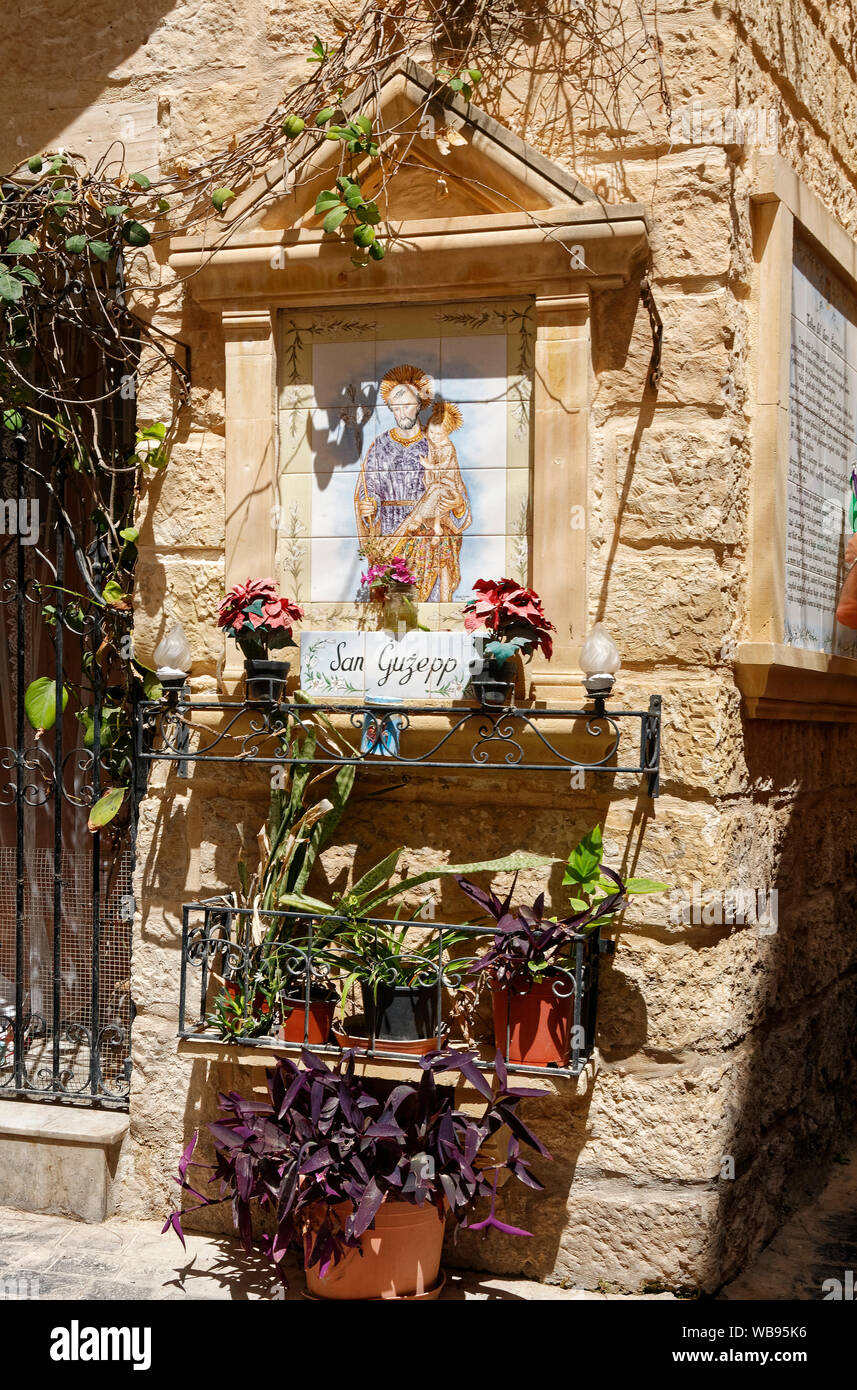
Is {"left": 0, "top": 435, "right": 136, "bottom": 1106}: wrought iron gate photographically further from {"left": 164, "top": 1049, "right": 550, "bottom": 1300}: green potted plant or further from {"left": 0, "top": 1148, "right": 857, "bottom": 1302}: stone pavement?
{"left": 164, "top": 1049, "right": 550, "bottom": 1300}: green potted plant

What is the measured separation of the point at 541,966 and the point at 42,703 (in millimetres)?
1937

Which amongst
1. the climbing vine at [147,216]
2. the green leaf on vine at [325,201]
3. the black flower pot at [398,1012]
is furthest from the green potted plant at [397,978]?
the green leaf on vine at [325,201]

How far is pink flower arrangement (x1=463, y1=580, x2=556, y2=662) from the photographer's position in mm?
3305

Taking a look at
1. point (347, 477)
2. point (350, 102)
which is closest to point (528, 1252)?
point (347, 477)

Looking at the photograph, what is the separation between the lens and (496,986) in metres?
3.36

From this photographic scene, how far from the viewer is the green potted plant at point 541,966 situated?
329 centimetres

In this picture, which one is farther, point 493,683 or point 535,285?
point 535,285

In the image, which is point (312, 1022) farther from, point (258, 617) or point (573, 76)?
point (573, 76)

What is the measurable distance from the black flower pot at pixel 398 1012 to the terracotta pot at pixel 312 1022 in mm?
173

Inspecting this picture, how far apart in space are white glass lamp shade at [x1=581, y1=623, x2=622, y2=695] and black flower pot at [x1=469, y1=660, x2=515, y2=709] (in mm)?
217

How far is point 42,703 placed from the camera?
4.20 metres

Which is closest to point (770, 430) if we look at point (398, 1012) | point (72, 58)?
point (398, 1012)
